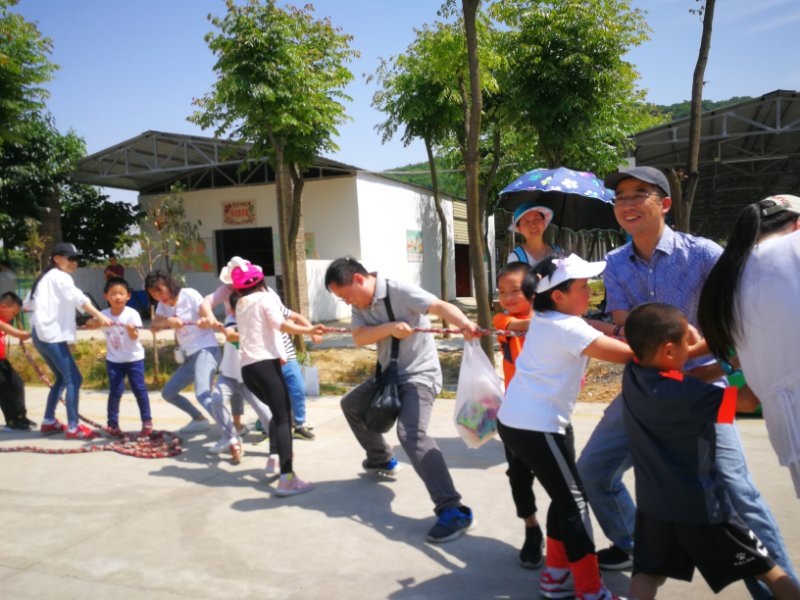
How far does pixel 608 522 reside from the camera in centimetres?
319

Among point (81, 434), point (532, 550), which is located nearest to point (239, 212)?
point (81, 434)

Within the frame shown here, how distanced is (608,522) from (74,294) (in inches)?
218

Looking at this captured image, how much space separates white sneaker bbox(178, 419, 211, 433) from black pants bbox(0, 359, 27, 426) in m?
1.83

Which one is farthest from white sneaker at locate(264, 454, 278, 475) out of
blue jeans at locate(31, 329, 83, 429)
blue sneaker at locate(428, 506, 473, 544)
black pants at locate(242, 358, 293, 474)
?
blue jeans at locate(31, 329, 83, 429)

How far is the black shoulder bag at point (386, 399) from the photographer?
4020 mm

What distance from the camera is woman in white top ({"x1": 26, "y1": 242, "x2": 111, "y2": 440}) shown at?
640 centimetres

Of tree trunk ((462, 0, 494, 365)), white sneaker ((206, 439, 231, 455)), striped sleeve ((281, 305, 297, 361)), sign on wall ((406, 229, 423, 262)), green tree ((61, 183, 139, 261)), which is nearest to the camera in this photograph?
striped sleeve ((281, 305, 297, 361))

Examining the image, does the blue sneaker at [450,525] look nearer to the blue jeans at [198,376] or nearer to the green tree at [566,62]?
the blue jeans at [198,376]

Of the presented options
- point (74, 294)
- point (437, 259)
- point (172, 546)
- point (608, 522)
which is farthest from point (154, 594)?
point (437, 259)

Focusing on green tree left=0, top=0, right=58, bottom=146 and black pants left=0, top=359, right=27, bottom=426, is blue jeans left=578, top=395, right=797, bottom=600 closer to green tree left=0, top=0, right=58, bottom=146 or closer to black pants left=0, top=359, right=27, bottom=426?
black pants left=0, top=359, right=27, bottom=426

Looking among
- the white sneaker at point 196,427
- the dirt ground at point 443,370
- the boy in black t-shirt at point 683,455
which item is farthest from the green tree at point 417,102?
the boy in black t-shirt at point 683,455

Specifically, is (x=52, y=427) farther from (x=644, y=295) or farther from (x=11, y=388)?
(x=644, y=295)

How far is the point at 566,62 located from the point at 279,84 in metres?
3.96

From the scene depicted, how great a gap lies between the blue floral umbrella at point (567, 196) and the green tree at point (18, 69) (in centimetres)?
1013
